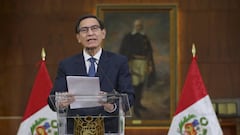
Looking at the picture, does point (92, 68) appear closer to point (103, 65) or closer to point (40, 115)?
point (103, 65)

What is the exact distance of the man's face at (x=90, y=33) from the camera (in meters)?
2.74

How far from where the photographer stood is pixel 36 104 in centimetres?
560

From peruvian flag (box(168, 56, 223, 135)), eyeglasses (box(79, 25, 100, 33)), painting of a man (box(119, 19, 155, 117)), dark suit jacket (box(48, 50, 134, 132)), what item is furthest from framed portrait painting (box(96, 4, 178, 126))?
eyeglasses (box(79, 25, 100, 33))

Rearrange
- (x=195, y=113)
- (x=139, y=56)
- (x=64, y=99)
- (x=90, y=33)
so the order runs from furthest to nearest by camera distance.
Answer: (x=139, y=56) < (x=195, y=113) < (x=90, y=33) < (x=64, y=99)

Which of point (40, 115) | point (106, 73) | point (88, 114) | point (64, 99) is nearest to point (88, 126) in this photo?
point (88, 114)

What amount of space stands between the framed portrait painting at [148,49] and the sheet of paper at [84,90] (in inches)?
192

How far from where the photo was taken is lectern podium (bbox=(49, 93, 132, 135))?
2482 millimetres

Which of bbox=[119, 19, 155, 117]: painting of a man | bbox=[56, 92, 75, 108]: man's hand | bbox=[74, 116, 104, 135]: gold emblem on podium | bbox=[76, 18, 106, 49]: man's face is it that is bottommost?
→ bbox=[74, 116, 104, 135]: gold emblem on podium

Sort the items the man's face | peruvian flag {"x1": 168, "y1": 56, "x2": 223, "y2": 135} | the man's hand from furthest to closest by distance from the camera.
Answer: peruvian flag {"x1": 168, "y1": 56, "x2": 223, "y2": 135} < the man's face < the man's hand

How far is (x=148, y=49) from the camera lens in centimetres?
748

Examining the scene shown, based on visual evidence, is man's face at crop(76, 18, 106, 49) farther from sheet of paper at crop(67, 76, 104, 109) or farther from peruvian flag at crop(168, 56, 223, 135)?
peruvian flag at crop(168, 56, 223, 135)

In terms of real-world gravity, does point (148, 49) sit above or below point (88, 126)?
above

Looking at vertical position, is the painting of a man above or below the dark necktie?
above

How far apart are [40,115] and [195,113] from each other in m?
1.61
